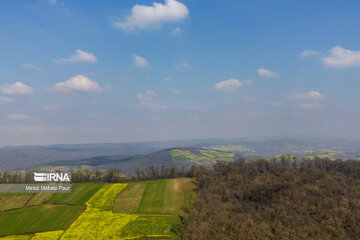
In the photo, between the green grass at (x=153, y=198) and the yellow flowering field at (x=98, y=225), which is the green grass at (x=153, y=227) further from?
the green grass at (x=153, y=198)

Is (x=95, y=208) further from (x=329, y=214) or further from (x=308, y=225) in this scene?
(x=329, y=214)

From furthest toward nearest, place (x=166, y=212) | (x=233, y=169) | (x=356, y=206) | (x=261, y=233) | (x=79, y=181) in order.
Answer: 1. (x=79, y=181)
2. (x=233, y=169)
3. (x=166, y=212)
4. (x=356, y=206)
5. (x=261, y=233)

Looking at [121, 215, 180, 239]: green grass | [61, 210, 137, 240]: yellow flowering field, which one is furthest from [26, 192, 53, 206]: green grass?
[121, 215, 180, 239]: green grass

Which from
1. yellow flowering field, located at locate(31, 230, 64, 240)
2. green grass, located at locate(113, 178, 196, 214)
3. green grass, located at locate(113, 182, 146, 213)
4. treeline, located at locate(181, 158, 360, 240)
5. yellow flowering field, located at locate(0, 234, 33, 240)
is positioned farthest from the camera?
green grass, located at locate(113, 182, 146, 213)

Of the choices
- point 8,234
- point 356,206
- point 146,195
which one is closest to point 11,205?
point 8,234

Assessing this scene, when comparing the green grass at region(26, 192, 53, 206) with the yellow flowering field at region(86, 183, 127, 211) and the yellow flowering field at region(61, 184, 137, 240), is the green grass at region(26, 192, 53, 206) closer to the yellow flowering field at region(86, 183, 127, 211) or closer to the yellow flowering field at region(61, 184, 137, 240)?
the yellow flowering field at region(86, 183, 127, 211)

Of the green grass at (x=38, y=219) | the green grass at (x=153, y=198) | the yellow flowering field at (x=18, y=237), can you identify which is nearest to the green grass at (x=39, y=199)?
the green grass at (x=38, y=219)
